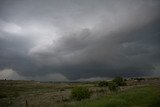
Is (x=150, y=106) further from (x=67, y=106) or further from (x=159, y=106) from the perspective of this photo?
(x=67, y=106)

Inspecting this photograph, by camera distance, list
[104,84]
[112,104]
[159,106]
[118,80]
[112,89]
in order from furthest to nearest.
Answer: [104,84]
[118,80]
[112,89]
[112,104]
[159,106]

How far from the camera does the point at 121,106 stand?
→ 30.5 meters

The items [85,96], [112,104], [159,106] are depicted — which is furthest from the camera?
[85,96]

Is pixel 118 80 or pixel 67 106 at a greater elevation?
pixel 118 80

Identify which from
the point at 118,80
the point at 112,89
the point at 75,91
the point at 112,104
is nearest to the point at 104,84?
the point at 118,80

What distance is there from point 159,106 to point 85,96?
1896 centimetres

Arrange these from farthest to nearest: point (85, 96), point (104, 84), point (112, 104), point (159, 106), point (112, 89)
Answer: point (104, 84)
point (112, 89)
point (85, 96)
point (112, 104)
point (159, 106)

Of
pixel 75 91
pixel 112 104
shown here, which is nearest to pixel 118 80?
pixel 75 91

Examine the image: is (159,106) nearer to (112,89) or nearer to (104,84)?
(112,89)

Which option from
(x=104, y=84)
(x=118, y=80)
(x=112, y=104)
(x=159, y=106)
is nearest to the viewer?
(x=159, y=106)

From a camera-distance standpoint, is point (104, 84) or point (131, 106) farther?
point (104, 84)

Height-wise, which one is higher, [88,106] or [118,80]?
[118,80]

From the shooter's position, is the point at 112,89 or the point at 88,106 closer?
the point at 88,106

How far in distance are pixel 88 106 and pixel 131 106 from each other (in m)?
5.19
